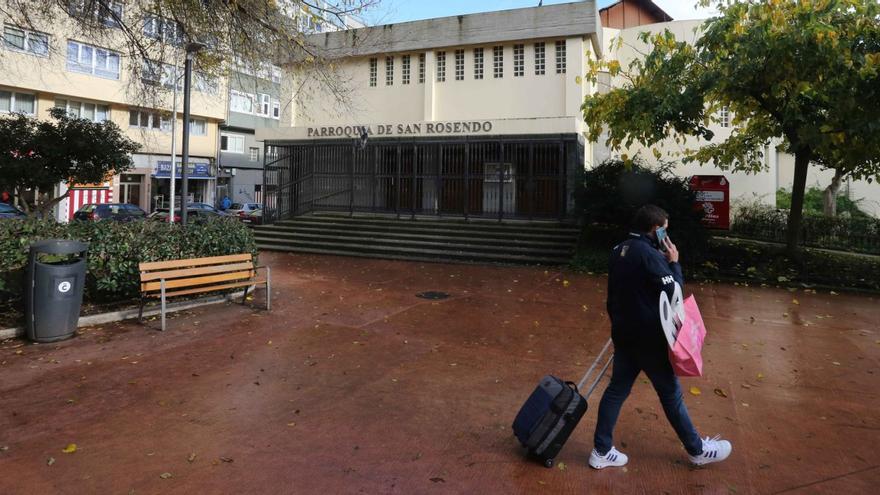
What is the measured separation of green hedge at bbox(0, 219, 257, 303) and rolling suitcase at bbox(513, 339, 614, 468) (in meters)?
6.39

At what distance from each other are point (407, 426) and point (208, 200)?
37.1m

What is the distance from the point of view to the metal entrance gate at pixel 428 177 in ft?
57.2

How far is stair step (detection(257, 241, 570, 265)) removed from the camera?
46.3ft

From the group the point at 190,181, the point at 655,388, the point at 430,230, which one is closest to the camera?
the point at 655,388

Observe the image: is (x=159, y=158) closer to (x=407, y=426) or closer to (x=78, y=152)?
(x=78, y=152)

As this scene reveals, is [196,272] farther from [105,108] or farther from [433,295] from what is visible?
[105,108]

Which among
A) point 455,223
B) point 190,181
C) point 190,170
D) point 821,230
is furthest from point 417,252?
point 190,181

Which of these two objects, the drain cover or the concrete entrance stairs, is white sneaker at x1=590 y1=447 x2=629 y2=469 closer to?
the drain cover

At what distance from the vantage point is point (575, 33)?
62.0ft

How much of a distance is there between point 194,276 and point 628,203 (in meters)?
9.85

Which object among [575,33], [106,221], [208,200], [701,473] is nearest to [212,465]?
[701,473]

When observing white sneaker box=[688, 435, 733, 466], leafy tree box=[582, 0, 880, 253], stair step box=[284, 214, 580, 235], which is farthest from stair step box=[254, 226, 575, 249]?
white sneaker box=[688, 435, 733, 466]

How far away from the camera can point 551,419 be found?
3.40 meters

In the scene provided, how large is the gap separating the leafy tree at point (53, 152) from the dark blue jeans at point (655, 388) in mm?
13291
